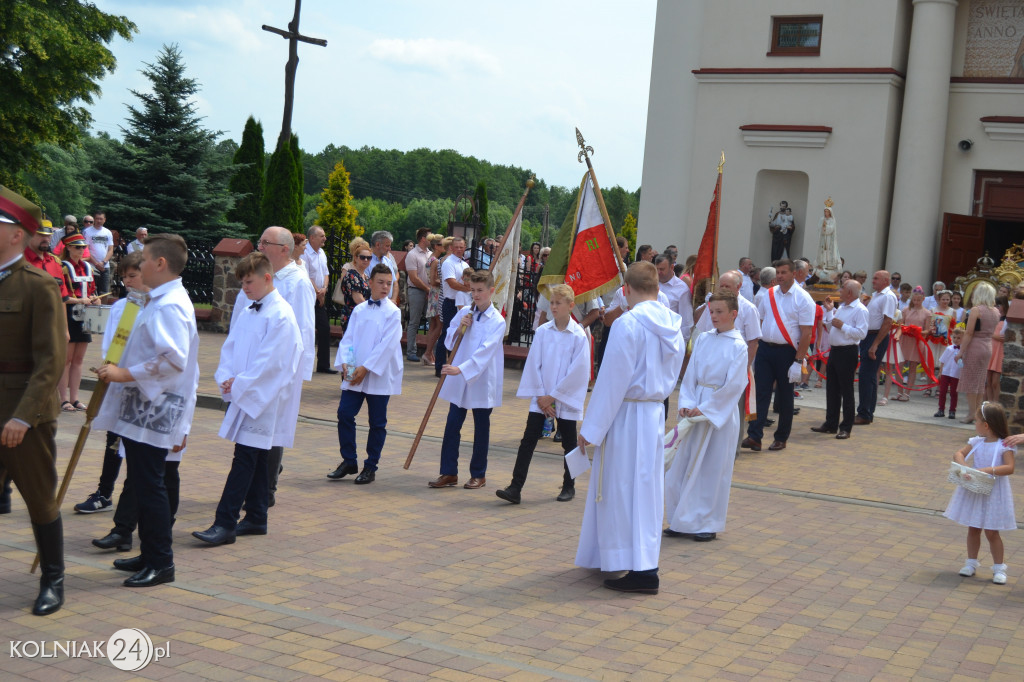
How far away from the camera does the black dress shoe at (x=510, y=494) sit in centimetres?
869

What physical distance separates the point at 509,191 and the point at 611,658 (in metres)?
102

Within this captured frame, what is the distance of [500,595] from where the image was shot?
6.23 m

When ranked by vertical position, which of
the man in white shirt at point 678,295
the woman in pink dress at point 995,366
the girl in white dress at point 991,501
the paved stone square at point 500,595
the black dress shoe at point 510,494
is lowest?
the paved stone square at point 500,595

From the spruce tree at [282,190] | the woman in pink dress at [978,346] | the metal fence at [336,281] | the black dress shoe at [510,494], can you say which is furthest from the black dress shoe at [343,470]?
the spruce tree at [282,190]

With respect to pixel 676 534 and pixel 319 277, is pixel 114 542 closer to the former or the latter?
pixel 676 534

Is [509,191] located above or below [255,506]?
above

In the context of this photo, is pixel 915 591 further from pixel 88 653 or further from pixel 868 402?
pixel 868 402

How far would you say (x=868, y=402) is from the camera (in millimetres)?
15180

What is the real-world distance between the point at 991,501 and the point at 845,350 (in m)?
6.25

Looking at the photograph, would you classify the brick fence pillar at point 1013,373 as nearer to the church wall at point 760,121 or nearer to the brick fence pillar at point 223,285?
the church wall at point 760,121

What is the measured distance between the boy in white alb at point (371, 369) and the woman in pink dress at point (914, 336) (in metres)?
11.7

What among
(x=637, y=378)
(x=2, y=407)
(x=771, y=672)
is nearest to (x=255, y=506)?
(x=2, y=407)

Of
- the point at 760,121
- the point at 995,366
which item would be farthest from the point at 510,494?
the point at 760,121

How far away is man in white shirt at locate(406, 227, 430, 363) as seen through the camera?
17.9m
